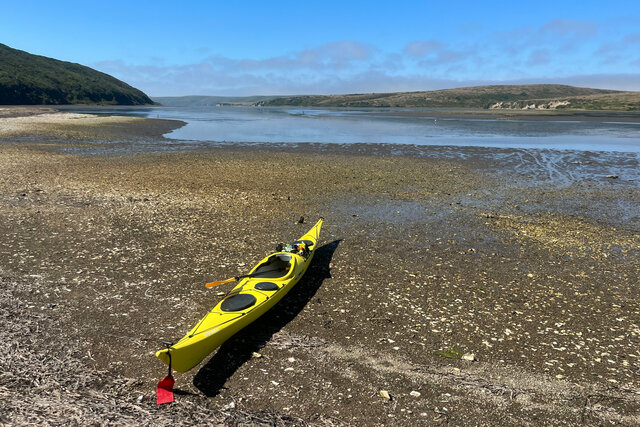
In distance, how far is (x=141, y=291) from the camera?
1000 centimetres

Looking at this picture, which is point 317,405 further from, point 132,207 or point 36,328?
point 132,207

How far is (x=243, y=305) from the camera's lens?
27.0ft

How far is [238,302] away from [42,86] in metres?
173

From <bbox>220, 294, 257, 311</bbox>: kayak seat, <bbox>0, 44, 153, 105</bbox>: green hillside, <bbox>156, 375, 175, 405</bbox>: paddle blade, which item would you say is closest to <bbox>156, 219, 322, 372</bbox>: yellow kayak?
<bbox>220, 294, 257, 311</bbox>: kayak seat

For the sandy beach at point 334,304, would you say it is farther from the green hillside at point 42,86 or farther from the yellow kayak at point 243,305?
the green hillside at point 42,86

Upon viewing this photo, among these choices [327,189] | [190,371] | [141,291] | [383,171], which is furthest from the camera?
[383,171]

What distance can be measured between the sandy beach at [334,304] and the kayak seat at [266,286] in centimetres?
69

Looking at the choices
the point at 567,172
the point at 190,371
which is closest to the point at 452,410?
the point at 190,371

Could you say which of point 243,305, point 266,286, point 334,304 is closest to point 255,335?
point 243,305

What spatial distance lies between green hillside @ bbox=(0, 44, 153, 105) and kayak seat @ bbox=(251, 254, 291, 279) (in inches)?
5825

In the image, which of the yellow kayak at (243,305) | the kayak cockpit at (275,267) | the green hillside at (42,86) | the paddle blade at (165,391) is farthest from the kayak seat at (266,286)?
the green hillside at (42,86)

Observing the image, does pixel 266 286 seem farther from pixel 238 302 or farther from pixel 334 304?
pixel 334 304

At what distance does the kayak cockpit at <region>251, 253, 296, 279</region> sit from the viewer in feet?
32.3

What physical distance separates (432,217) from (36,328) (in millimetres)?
13770
